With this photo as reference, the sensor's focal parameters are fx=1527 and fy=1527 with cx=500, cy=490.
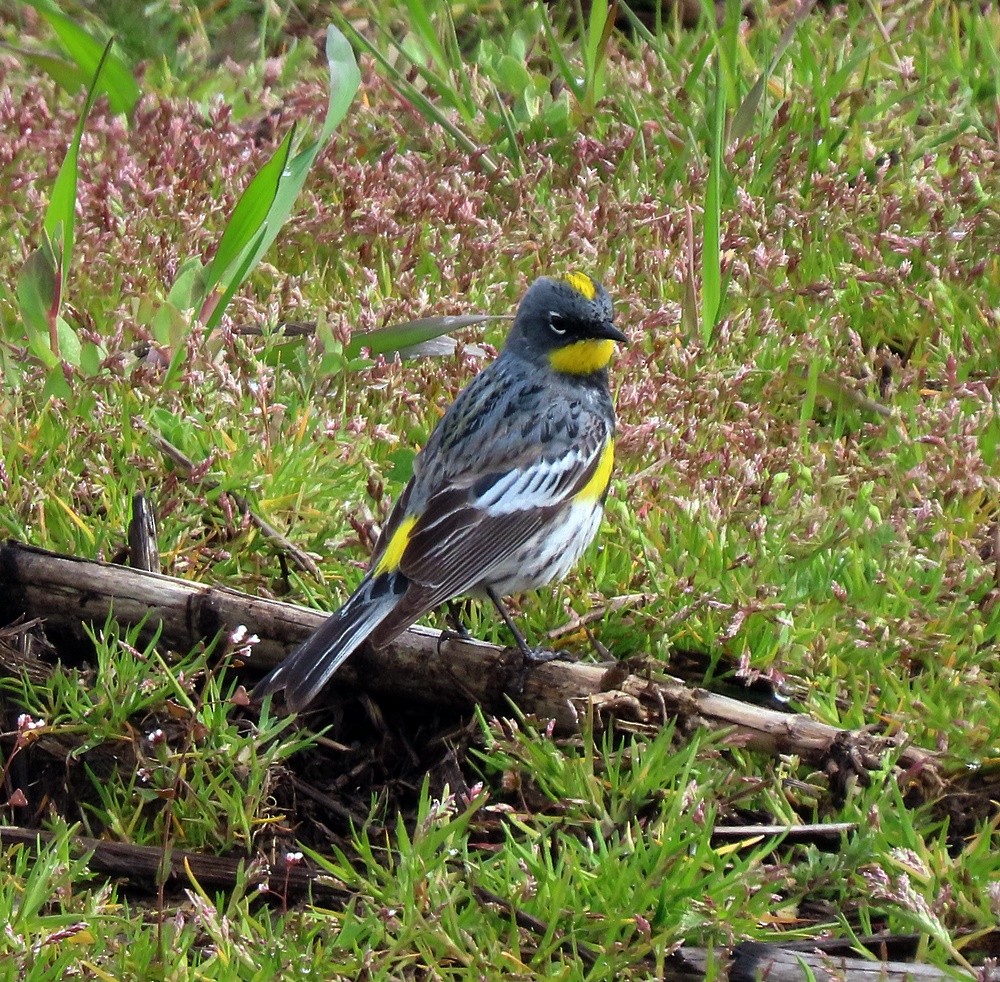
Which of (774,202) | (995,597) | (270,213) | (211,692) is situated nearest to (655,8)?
(774,202)

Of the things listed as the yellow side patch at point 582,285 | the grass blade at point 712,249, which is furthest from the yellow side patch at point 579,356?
the grass blade at point 712,249

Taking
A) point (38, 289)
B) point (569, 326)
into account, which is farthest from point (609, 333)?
point (38, 289)

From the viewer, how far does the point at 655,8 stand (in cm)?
777

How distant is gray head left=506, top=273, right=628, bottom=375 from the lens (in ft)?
15.6

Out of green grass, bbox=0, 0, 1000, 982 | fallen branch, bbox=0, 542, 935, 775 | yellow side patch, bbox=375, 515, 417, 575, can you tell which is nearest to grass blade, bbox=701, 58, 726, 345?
green grass, bbox=0, 0, 1000, 982

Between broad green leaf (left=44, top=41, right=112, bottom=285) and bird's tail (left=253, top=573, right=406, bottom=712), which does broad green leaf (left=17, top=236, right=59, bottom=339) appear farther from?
bird's tail (left=253, top=573, right=406, bottom=712)

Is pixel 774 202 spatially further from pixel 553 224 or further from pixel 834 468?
pixel 834 468

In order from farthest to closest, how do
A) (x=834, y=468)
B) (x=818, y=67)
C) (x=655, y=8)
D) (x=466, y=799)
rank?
(x=655, y=8) < (x=818, y=67) < (x=834, y=468) < (x=466, y=799)

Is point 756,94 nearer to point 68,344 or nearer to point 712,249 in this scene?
point 712,249

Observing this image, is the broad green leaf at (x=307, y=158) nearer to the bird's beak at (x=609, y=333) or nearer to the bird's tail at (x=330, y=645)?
the bird's beak at (x=609, y=333)

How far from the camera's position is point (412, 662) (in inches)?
161

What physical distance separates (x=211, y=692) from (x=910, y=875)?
177cm

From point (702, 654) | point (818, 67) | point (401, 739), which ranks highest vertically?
point (818, 67)

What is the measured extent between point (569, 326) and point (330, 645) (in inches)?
57.7
